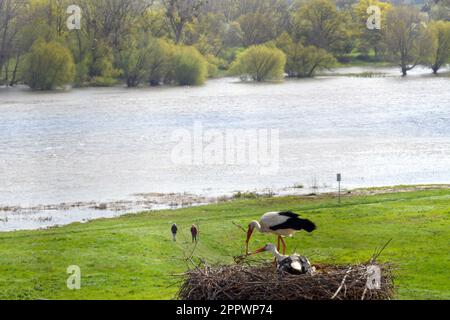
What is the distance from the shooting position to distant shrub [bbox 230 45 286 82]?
106562mm

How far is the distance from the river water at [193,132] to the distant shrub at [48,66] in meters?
1.87

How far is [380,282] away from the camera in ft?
46.1

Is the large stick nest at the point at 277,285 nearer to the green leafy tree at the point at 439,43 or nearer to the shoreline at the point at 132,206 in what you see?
the shoreline at the point at 132,206

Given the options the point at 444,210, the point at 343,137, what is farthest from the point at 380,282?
the point at 343,137

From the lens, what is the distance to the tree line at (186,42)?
A: 98688 mm

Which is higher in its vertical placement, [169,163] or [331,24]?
[331,24]

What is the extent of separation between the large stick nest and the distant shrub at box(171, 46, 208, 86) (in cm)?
8909

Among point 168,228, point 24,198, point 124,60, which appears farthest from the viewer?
point 124,60

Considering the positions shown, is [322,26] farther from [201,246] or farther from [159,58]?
[201,246]

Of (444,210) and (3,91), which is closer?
(444,210)

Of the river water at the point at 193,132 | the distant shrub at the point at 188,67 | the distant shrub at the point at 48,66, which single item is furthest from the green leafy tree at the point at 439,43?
the distant shrub at the point at 48,66
